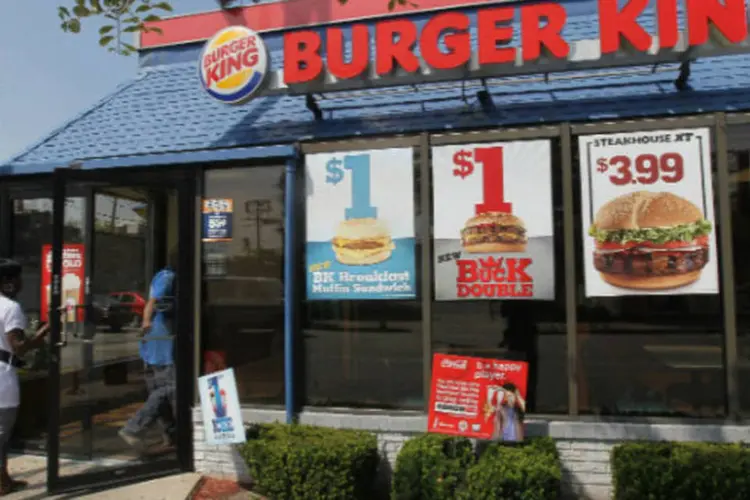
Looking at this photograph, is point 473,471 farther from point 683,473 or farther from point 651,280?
point 651,280

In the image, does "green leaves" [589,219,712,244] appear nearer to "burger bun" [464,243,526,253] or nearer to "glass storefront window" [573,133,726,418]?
"glass storefront window" [573,133,726,418]

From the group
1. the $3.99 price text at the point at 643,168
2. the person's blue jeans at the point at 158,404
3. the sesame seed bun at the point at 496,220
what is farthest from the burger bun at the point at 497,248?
the person's blue jeans at the point at 158,404

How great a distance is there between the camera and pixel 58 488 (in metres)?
4.72

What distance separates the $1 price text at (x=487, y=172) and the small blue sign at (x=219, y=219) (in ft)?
6.87

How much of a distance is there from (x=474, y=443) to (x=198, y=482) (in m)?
2.34

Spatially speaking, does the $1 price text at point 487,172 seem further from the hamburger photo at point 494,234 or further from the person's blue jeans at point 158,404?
the person's blue jeans at point 158,404

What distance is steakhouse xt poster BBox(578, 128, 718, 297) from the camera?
14.9 feet

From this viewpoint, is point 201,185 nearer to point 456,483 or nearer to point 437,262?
point 437,262

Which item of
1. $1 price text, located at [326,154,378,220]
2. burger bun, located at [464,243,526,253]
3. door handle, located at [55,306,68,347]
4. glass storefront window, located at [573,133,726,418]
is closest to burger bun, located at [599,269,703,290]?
glass storefront window, located at [573,133,726,418]

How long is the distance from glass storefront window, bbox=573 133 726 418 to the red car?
12.6ft

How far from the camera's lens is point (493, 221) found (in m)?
4.86

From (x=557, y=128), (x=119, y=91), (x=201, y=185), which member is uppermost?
(x=119, y=91)

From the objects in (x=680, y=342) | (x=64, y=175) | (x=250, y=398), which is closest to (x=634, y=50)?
(x=680, y=342)

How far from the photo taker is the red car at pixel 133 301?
5363 millimetres
